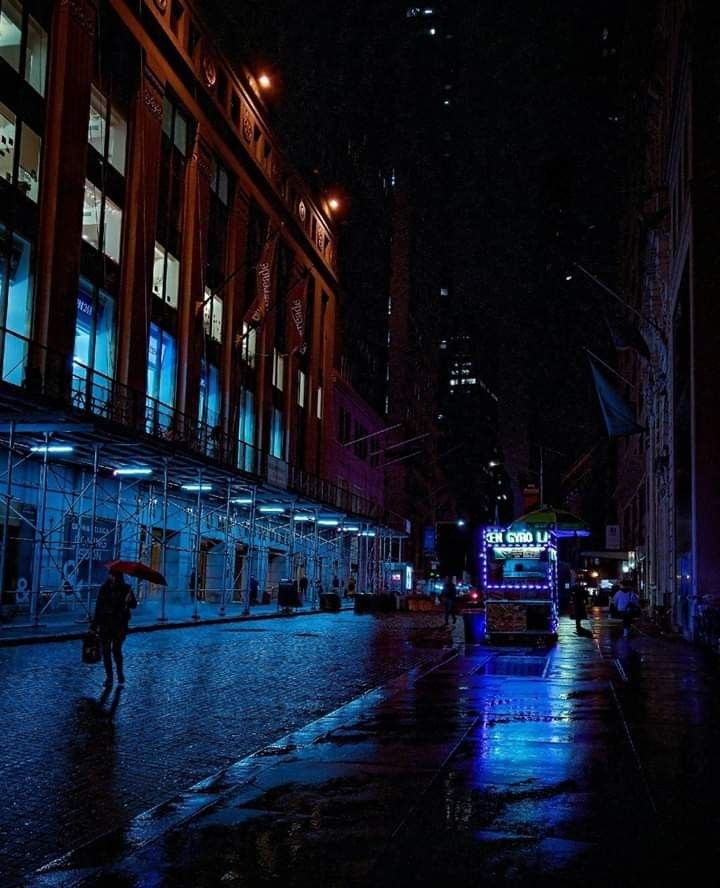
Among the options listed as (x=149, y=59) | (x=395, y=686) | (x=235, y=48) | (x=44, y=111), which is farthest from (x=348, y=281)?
(x=395, y=686)

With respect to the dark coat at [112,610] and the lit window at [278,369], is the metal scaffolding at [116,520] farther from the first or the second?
the dark coat at [112,610]

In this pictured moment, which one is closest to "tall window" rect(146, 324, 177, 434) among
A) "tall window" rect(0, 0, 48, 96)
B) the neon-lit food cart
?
"tall window" rect(0, 0, 48, 96)

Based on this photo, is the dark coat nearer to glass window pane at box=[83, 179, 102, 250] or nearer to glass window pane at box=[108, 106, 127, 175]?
glass window pane at box=[83, 179, 102, 250]

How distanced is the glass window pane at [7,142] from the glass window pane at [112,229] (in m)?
6.07

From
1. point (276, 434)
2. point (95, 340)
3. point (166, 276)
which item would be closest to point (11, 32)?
point (95, 340)

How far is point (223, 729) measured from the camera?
11.1 metres

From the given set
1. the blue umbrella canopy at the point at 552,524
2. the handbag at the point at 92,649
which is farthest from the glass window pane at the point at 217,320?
the handbag at the point at 92,649

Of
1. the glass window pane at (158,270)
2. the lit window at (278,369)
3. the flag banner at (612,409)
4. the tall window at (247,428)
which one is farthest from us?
the lit window at (278,369)

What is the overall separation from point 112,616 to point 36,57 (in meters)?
20.8

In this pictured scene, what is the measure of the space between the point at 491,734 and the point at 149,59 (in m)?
31.6

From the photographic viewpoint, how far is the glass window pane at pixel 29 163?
89.4ft

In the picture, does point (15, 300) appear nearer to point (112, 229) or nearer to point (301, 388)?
point (112, 229)

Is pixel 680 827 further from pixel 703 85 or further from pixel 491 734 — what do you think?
pixel 703 85

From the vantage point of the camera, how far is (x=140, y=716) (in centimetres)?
1176
